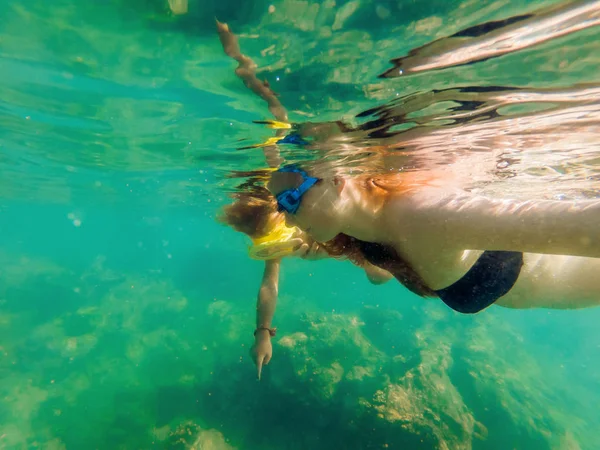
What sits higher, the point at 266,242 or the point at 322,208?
the point at 322,208

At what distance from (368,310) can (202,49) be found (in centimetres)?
2401

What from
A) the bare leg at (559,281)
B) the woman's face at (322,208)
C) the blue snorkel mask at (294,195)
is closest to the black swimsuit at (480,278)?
the bare leg at (559,281)

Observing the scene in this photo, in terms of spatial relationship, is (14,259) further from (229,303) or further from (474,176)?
(474,176)

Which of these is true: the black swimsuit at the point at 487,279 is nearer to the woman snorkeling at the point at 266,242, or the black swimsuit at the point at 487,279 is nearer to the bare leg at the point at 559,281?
the bare leg at the point at 559,281

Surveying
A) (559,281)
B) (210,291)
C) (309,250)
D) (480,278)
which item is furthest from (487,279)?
(210,291)

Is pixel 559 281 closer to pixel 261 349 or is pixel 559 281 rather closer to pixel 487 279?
pixel 487 279

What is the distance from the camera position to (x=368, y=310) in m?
26.8

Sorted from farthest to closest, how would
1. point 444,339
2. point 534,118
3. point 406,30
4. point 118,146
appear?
point 444,339, point 118,146, point 534,118, point 406,30

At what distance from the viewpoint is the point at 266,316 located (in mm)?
5578

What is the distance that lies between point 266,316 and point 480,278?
3.34m

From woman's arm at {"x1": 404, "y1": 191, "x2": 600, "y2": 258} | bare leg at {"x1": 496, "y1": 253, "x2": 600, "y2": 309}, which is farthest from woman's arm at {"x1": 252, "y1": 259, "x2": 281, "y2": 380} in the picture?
bare leg at {"x1": 496, "y1": 253, "x2": 600, "y2": 309}

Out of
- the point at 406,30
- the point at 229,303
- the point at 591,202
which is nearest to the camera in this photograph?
the point at 591,202

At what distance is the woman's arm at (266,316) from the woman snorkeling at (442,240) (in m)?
2.13

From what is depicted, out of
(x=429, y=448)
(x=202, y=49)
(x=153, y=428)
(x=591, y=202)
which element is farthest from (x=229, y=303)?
(x=591, y=202)
